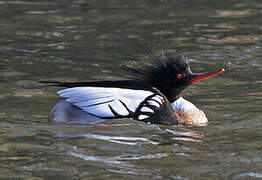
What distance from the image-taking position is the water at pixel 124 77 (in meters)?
6.36

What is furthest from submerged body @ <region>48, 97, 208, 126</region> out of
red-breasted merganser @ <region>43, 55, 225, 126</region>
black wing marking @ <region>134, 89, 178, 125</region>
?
black wing marking @ <region>134, 89, 178, 125</region>

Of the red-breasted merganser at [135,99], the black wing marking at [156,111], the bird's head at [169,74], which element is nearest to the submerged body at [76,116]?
the red-breasted merganser at [135,99]

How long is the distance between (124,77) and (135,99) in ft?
7.90

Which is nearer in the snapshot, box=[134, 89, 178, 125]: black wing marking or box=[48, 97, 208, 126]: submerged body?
box=[48, 97, 208, 126]: submerged body

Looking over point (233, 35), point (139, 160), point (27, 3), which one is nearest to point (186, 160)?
point (139, 160)

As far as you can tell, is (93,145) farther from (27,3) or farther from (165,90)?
(27,3)

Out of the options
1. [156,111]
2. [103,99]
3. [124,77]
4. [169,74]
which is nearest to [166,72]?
[169,74]

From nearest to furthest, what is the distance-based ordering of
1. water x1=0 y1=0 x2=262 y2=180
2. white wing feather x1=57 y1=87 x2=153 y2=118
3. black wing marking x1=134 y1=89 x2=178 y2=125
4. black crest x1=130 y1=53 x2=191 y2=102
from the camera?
water x1=0 y1=0 x2=262 y2=180 < white wing feather x1=57 y1=87 x2=153 y2=118 < black wing marking x1=134 y1=89 x2=178 y2=125 < black crest x1=130 y1=53 x2=191 y2=102

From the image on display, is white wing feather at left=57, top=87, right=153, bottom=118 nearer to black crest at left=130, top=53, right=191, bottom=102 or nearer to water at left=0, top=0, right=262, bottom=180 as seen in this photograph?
water at left=0, top=0, right=262, bottom=180

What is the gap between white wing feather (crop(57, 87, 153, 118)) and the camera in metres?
7.48

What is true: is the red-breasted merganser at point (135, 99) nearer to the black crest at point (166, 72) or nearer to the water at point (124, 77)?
the black crest at point (166, 72)

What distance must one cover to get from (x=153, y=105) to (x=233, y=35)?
488cm

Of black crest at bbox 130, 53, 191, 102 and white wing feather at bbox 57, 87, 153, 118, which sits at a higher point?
black crest at bbox 130, 53, 191, 102

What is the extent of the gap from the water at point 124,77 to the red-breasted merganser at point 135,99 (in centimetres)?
12
